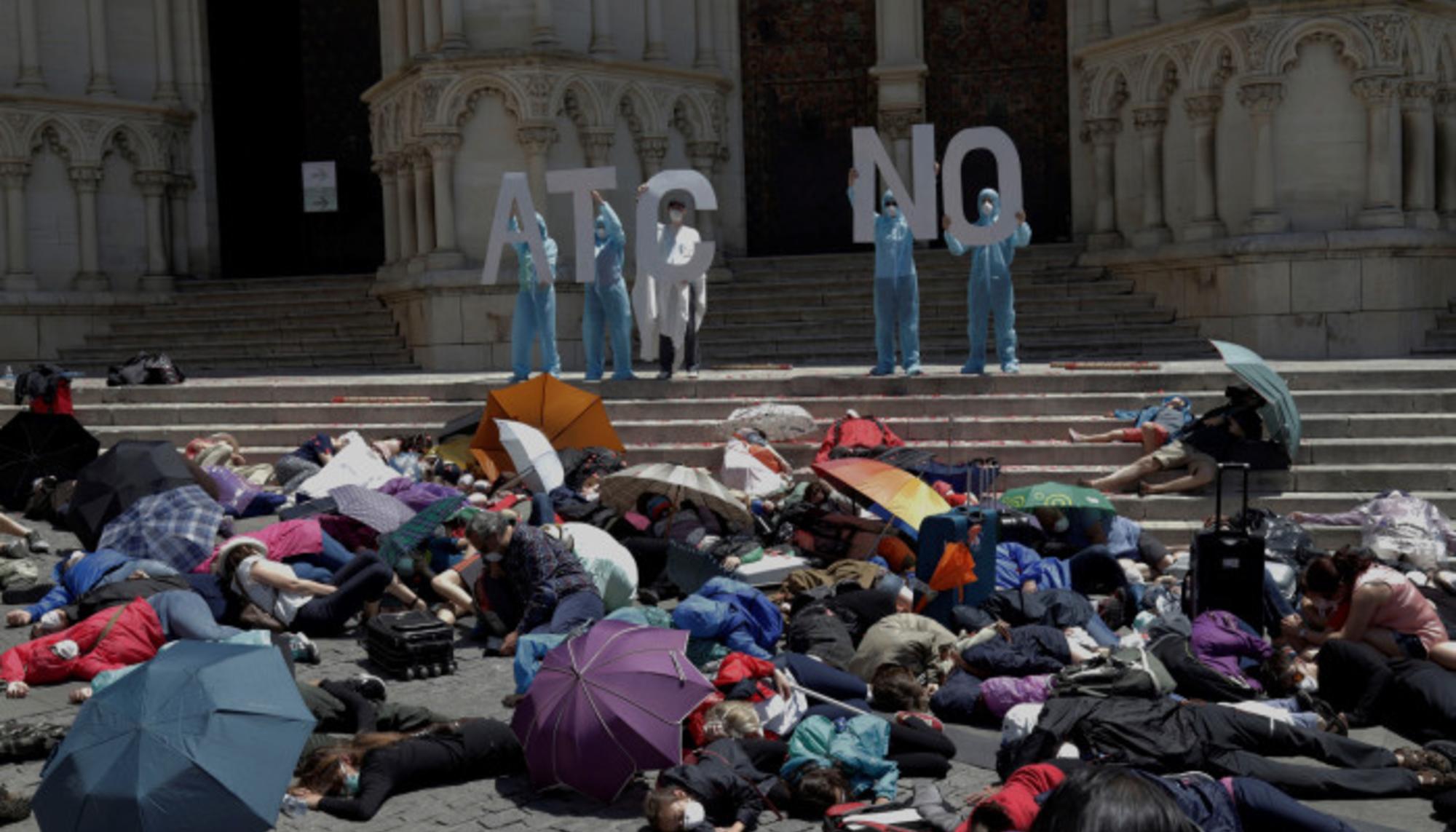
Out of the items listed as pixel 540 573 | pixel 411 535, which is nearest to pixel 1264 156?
pixel 411 535

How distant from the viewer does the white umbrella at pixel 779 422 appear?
47.5ft

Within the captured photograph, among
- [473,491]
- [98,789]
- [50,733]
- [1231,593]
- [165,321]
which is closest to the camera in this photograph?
[98,789]

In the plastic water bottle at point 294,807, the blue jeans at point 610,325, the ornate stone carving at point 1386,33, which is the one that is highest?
the ornate stone carving at point 1386,33

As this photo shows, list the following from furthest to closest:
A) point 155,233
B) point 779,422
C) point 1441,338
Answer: point 155,233 → point 1441,338 → point 779,422

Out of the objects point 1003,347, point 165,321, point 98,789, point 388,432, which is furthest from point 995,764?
point 165,321

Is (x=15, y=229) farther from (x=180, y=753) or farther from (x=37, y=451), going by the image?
(x=180, y=753)

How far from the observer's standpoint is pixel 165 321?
22.7m

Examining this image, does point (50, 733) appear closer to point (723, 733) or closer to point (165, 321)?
point (723, 733)

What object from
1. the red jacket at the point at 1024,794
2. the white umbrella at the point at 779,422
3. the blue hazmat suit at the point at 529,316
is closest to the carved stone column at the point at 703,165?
the blue hazmat suit at the point at 529,316

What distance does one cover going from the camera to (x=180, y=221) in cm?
2388

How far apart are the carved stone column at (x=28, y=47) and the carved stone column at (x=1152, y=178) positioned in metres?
14.5

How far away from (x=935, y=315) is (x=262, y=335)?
919cm

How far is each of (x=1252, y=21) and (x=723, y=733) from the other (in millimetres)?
13007

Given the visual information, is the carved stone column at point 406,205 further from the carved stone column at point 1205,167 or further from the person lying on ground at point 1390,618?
the person lying on ground at point 1390,618
